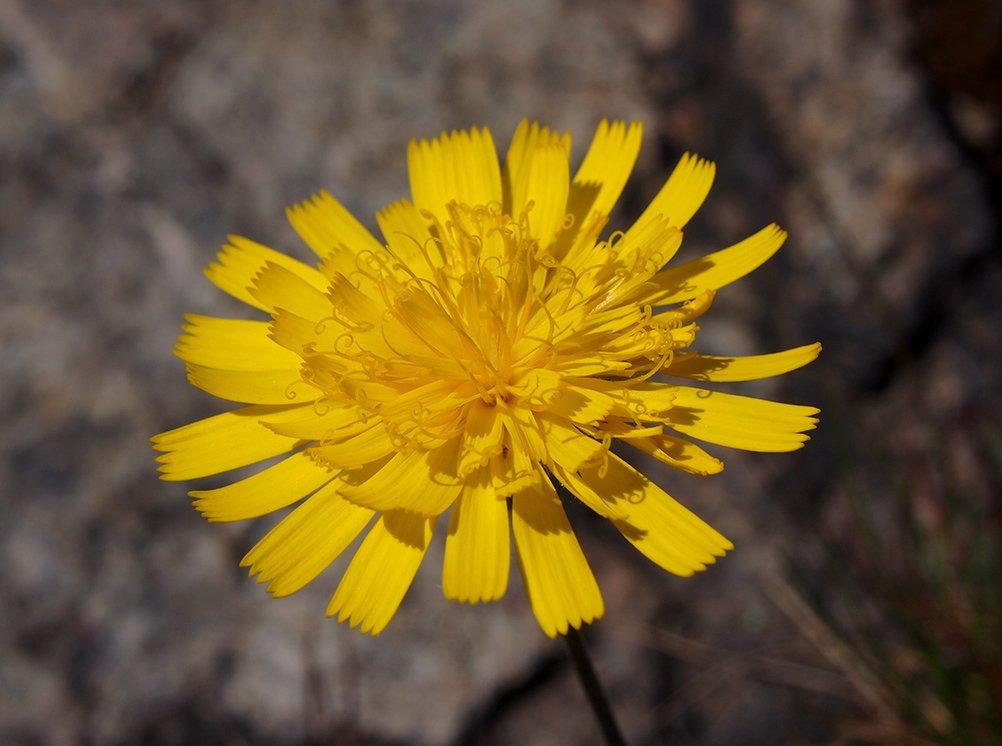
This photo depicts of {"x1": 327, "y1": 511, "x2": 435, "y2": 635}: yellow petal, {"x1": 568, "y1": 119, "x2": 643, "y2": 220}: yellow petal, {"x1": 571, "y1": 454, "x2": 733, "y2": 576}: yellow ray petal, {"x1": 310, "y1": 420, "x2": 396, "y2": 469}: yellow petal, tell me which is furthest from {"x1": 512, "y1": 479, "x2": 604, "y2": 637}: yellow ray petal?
{"x1": 568, "y1": 119, "x2": 643, "y2": 220}: yellow petal

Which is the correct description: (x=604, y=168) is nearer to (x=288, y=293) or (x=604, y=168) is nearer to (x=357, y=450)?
(x=288, y=293)

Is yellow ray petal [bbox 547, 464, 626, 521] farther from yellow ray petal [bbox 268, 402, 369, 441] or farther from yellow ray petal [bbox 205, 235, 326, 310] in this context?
yellow ray petal [bbox 205, 235, 326, 310]

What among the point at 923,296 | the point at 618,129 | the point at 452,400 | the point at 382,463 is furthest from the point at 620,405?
the point at 923,296

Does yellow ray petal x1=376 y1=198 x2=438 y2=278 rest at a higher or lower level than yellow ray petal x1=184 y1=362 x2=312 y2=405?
higher

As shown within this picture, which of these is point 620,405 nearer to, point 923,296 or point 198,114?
point 923,296

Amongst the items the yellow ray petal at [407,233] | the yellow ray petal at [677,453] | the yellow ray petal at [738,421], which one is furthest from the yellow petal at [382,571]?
the yellow ray petal at [407,233]

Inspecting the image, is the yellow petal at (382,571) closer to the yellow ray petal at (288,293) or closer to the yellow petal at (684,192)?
the yellow ray petal at (288,293)

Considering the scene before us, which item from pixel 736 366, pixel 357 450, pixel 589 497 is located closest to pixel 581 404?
pixel 589 497
